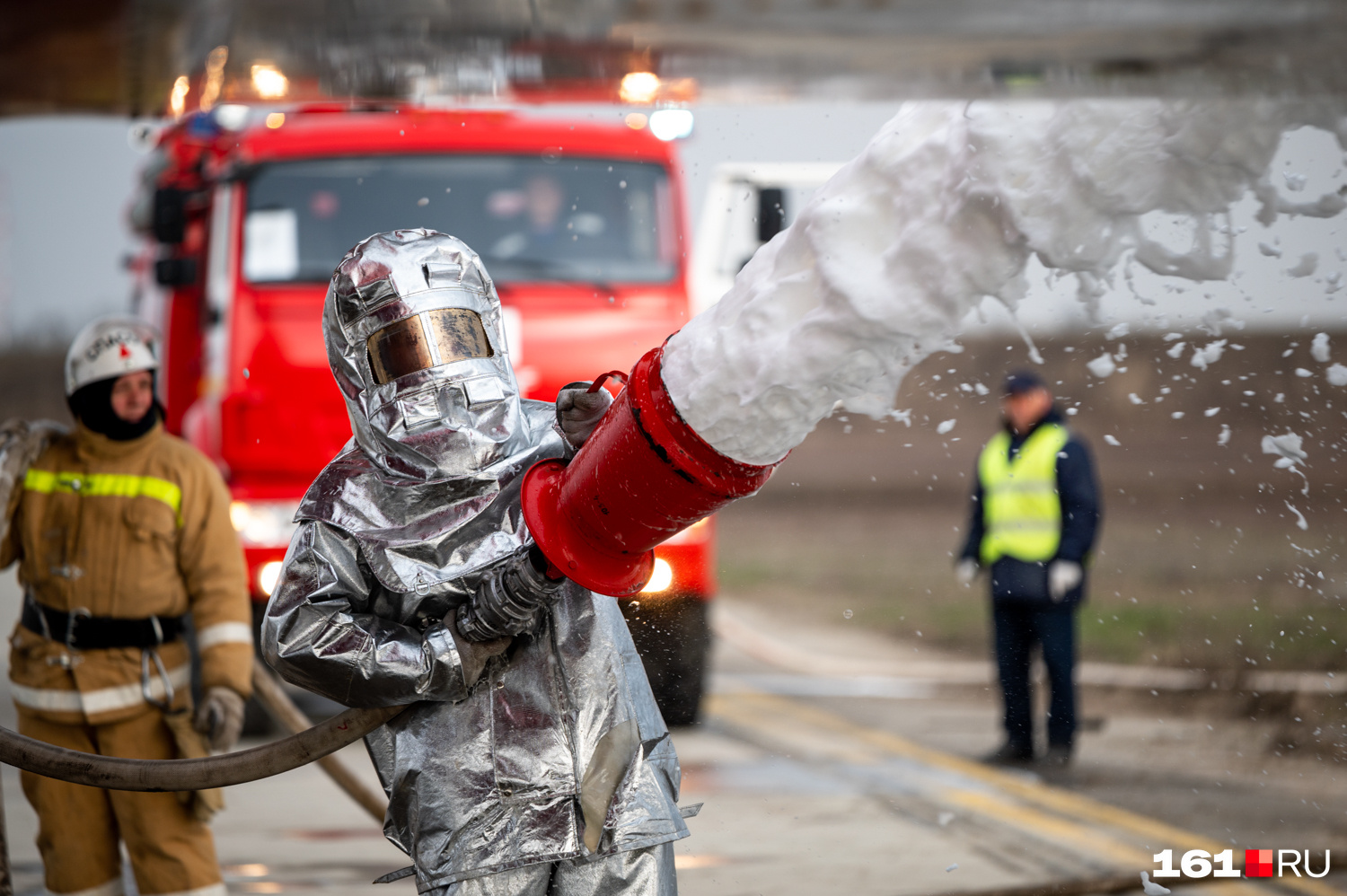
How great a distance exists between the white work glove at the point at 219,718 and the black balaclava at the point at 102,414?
701 mm

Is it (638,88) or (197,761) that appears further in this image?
(197,761)

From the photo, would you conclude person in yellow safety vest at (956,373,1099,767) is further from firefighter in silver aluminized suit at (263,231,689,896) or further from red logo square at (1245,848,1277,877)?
firefighter in silver aluminized suit at (263,231,689,896)

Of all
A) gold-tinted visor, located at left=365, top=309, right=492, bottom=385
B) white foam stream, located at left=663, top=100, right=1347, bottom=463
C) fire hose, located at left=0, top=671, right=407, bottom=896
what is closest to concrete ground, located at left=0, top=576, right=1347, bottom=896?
fire hose, located at left=0, top=671, right=407, bottom=896

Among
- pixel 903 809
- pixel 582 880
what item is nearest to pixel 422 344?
pixel 582 880

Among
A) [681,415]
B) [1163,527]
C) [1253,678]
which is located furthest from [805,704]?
[1163,527]

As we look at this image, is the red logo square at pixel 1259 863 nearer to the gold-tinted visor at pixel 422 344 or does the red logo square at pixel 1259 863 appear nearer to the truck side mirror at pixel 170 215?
the gold-tinted visor at pixel 422 344

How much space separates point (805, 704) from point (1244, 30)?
581 centimetres

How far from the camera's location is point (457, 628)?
6.84 ft

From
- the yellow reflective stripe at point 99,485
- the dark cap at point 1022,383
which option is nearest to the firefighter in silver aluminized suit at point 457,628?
the yellow reflective stripe at point 99,485

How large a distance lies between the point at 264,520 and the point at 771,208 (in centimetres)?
277

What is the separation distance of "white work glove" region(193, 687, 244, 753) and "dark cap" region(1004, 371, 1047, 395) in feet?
11.1

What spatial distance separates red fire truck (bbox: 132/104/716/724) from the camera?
515cm

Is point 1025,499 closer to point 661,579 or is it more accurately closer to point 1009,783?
point 1009,783
